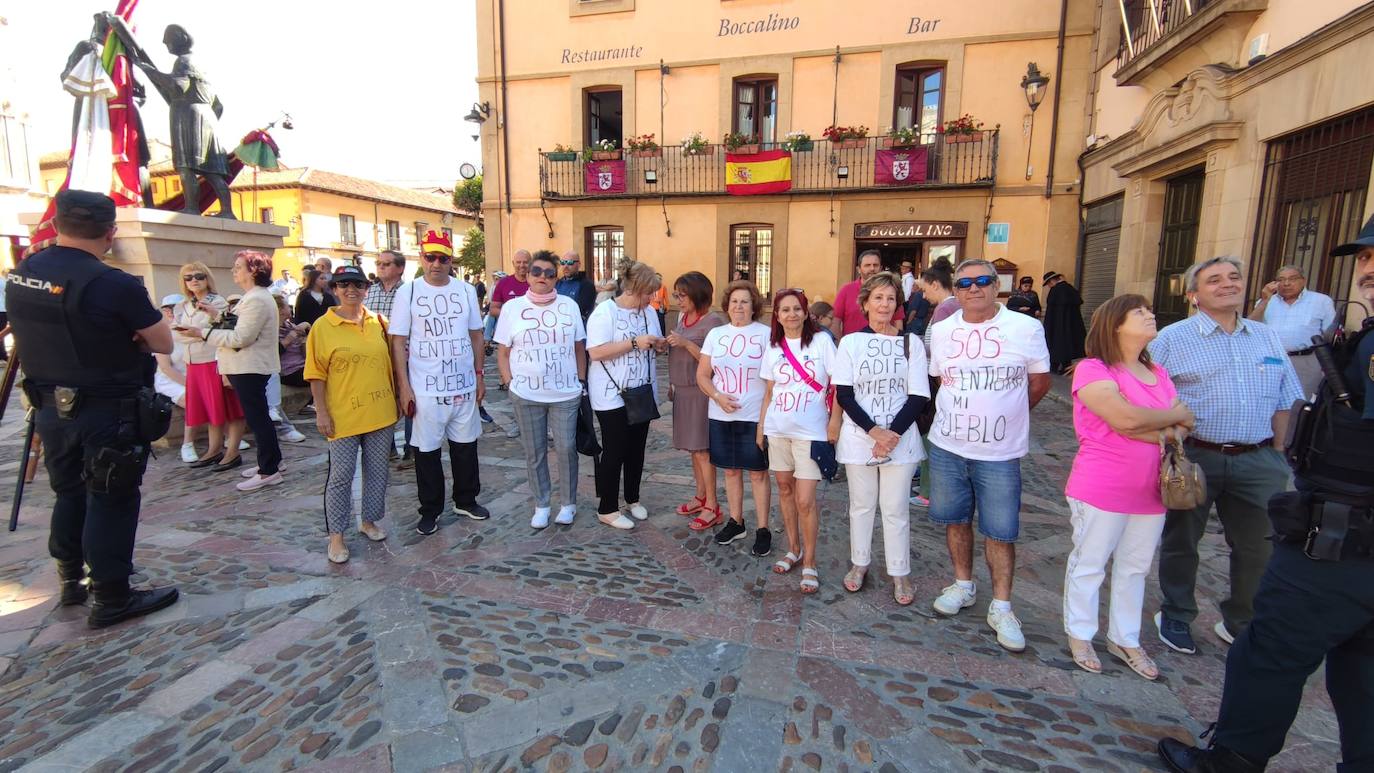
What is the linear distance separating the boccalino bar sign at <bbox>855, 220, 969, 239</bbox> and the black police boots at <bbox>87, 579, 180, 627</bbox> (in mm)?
13289

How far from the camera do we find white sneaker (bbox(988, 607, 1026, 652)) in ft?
9.53

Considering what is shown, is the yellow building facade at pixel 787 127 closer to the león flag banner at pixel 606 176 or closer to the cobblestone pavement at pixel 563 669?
the león flag banner at pixel 606 176

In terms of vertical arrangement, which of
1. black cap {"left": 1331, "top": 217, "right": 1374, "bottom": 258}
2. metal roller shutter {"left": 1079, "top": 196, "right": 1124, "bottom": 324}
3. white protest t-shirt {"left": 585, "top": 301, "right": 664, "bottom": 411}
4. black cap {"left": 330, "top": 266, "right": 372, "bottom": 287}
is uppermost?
metal roller shutter {"left": 1079, "top": 196, "right": 1124, "bottom": 324}

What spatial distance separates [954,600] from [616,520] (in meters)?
2.24

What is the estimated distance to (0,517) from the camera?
4.75m

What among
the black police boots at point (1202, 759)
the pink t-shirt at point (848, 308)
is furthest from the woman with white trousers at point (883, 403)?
the pink t-shirt at point (848, 308)

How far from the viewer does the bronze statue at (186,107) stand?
737 cm

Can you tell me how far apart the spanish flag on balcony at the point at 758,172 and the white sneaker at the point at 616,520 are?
11.1m

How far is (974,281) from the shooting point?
114 inches

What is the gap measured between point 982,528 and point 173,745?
3.45m

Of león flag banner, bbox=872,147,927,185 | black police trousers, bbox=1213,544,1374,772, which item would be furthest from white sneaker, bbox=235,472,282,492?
león flag banner, bbox=872,147,927,185

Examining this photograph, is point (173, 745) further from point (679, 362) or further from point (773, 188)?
point (773, 188)

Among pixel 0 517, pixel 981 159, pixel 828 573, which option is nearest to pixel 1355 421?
pixel 828 573

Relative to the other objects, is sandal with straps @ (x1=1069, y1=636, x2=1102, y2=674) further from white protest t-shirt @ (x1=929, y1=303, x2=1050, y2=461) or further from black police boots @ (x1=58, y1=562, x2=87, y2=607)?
black police boots @ (x1=58, y1=562, x2=87, y2=607)
